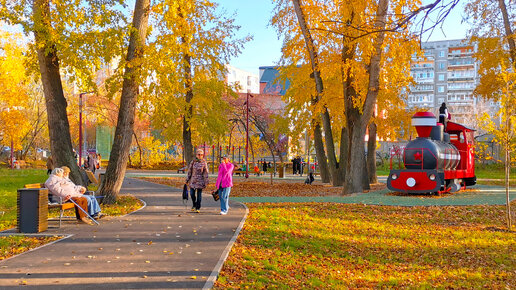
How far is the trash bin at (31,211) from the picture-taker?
34.5ft

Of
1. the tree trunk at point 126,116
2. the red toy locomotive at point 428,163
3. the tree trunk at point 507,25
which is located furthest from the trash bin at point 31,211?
the tree trunk at point 507,25

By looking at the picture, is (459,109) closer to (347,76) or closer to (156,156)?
(156,156)

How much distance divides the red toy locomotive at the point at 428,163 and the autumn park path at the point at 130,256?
1000 cm

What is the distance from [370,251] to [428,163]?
11.7 m

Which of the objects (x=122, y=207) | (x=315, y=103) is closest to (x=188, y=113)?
(x=315, y=103)

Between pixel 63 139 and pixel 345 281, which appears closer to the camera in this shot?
pixel 345 281

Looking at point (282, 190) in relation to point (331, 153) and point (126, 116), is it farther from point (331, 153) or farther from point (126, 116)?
point (126, 116)

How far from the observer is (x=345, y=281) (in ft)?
25.4

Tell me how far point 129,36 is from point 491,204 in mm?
12188

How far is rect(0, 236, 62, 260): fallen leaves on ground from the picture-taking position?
8.61 m

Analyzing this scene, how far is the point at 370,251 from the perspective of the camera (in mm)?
10070

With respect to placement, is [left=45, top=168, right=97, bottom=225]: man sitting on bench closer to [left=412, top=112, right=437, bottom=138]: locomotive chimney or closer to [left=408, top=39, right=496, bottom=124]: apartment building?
[left=412, top=112, right=437, bottom=138]: locomotive chimney

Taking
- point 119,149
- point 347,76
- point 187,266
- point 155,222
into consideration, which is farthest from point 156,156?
point 187,266

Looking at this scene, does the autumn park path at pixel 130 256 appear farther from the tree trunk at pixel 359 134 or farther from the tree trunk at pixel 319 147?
the tree trunk at pixel 319 147
